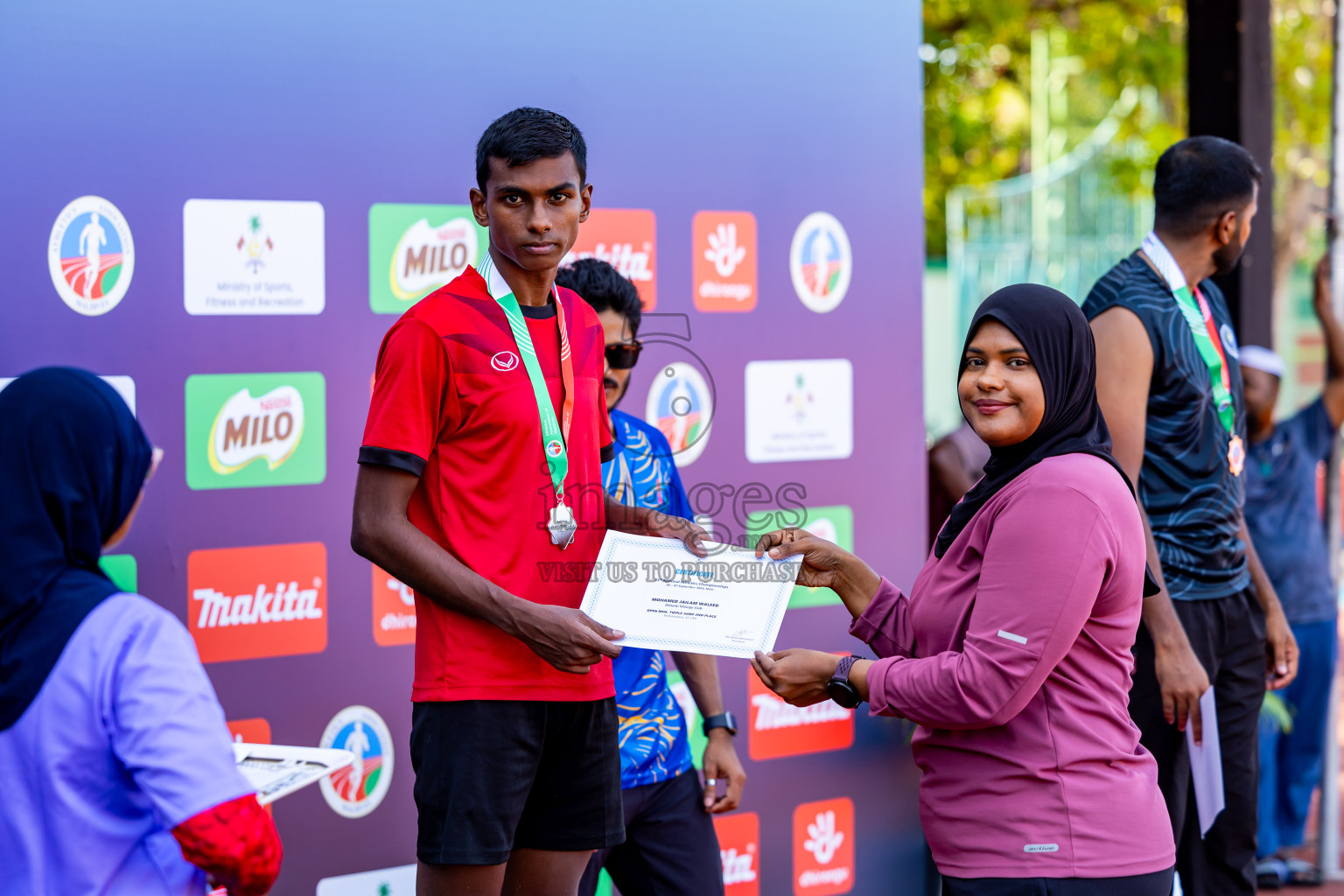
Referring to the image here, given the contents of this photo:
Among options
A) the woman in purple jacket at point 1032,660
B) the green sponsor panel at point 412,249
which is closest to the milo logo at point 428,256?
the green sponsor panel at point 412,249

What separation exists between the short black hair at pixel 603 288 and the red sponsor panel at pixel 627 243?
Answer: 57cm

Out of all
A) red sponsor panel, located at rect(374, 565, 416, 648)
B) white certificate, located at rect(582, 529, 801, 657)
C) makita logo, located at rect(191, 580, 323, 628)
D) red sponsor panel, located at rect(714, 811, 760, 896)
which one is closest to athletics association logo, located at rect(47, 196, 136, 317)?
makita logo, located at rect(191, 580, 323, 628)

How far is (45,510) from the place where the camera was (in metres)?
1.65

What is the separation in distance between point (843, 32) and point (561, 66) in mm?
1036

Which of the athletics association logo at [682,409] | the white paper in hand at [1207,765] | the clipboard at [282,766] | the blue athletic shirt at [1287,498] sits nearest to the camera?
the clipboard at [282,766]

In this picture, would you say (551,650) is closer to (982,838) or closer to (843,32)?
(982,838)

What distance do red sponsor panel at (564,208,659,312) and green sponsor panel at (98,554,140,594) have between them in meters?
1.49

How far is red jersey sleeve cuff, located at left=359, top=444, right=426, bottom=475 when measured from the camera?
211cm

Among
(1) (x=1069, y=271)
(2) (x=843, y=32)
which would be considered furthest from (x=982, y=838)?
(1) (x=1069, y=271)

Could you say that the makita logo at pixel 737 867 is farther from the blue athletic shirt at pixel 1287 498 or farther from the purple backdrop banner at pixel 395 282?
the blue athletic shirt at pixel 1287 498

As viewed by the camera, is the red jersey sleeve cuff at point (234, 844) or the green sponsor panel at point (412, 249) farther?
the green sponsor panel at point (412, 249)

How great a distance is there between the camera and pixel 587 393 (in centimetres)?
238

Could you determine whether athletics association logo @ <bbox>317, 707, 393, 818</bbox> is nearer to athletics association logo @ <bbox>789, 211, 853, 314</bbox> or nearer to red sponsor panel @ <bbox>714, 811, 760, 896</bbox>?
red sponsor panel @ <bbox>714, 811, 760, 896</bbox>

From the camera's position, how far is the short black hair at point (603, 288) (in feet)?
9.50
